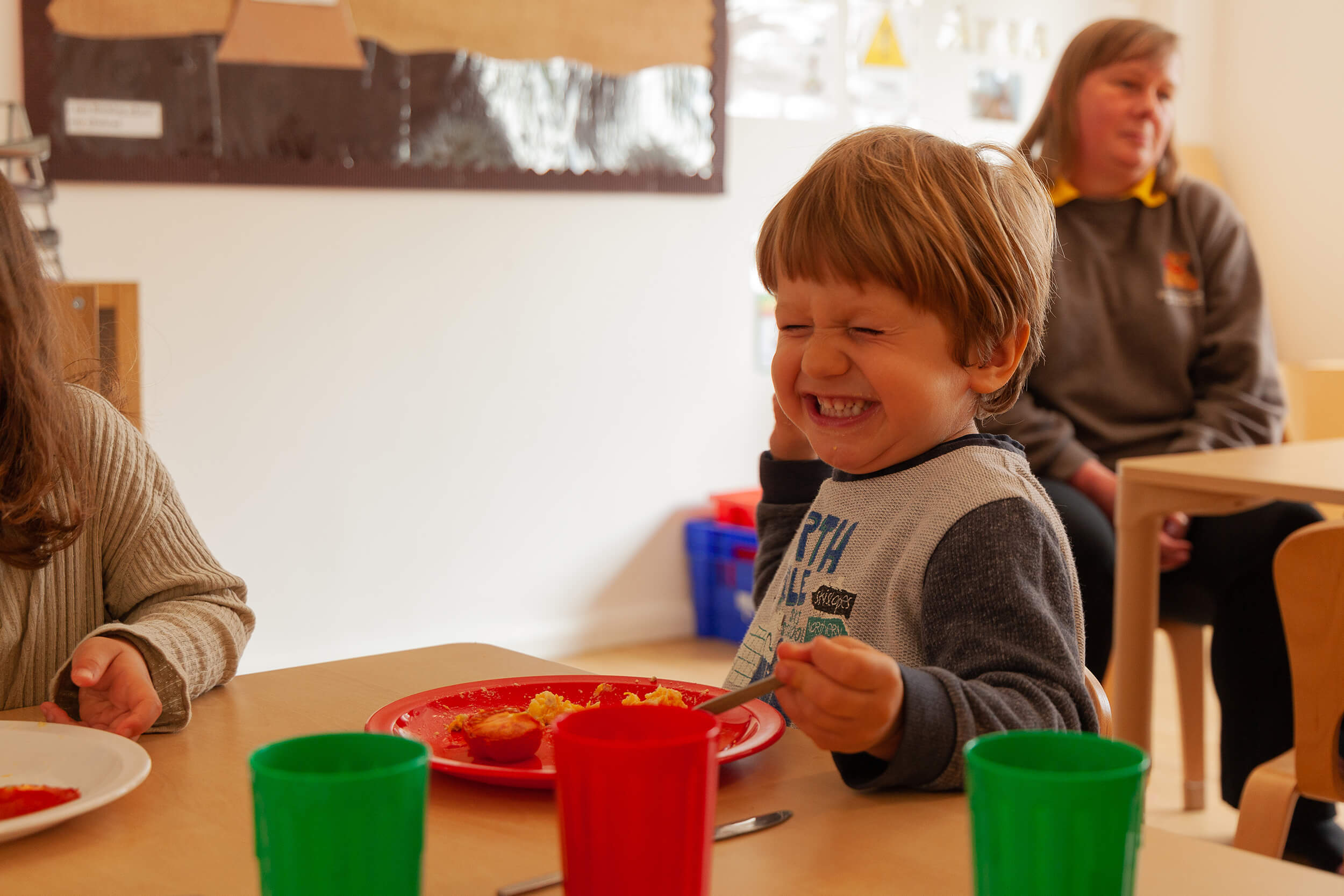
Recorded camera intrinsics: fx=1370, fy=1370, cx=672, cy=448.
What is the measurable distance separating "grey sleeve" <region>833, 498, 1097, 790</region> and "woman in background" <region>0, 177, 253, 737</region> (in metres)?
0.50

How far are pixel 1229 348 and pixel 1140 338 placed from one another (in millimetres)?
166

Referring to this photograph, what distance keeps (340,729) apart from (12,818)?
222 millimetres

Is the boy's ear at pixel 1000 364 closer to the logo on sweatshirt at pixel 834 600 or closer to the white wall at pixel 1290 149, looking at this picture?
the logo on sweatshirt at pixel 834 600

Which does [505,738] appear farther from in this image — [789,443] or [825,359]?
[789,443]

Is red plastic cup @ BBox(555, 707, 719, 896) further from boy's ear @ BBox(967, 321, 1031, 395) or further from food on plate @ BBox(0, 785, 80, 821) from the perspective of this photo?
boy's ear @ BBox(967, 321, 1031, 395)

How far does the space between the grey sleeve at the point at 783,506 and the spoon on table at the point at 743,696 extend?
0.42 meters

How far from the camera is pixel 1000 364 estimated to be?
3.21ft

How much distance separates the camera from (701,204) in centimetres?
352

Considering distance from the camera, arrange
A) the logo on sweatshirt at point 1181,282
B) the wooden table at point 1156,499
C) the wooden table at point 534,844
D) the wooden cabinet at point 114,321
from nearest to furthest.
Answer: the wooden table at point 534,844 < the wooden table at point 1156,499 < the wooden cabinet at point 114,321 < the logo on sweatshirt at point 1181,282

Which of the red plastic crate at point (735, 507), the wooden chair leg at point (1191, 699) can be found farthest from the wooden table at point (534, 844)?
the red plastic crate at point (735, 507)

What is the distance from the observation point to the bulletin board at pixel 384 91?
2.62 metres

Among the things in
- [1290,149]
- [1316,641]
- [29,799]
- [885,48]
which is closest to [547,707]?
[29,799]

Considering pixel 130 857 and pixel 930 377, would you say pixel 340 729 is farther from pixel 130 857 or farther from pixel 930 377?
pixel 930 377

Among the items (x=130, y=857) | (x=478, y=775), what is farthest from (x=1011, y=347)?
(x=130, y=857)
